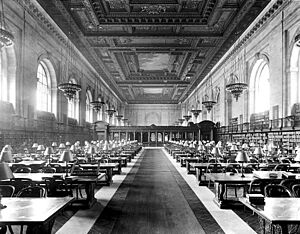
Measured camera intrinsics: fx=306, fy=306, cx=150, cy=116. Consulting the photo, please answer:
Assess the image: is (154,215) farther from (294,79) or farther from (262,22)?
(262,22)

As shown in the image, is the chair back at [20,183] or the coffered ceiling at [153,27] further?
the coffered ceiling at [153,27]

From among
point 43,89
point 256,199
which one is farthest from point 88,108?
point 256,199

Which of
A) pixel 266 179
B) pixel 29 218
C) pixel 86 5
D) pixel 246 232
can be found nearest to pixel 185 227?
pixel 246 232

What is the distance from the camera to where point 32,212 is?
3367 mm

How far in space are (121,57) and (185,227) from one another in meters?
18.8

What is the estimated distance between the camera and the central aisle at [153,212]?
Answer: 5.07m

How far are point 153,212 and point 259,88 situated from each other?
15.2m

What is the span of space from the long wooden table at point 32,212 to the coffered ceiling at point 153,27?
10450mm

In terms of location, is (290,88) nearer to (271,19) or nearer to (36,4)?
(271,19)

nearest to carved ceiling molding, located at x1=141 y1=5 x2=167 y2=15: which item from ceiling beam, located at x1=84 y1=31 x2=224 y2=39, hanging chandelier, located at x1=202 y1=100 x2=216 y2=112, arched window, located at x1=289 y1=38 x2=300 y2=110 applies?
ceiling beam, located at x1=84 y1=31 x2=224 y2=39

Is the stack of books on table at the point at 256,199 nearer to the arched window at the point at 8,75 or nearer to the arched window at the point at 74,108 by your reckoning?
the arched window at the point at 8,75

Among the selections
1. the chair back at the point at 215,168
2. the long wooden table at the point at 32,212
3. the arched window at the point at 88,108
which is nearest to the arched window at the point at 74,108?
the arched window at the point at 88,108

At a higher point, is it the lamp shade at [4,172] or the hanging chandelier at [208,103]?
the hanging chandelier at [208,103]

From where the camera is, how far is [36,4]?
1373 cm
